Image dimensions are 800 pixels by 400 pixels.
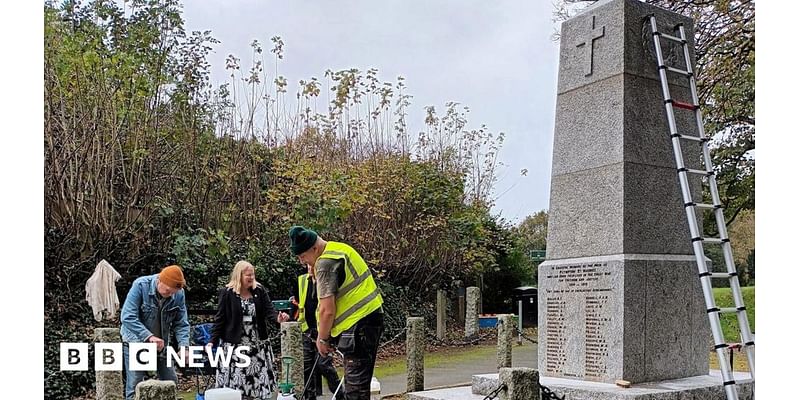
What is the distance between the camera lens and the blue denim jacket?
6.23 m

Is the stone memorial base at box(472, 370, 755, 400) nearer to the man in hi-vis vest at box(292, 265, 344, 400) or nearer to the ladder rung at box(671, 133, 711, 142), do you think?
the man in hi-vis vest at box(292, 265, 344, 400)

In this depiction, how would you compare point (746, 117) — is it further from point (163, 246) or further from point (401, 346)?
point (163, 246)

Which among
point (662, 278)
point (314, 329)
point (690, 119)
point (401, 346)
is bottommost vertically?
point (401, 346)

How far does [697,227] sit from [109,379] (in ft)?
15.4

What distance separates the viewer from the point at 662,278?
6.09 m

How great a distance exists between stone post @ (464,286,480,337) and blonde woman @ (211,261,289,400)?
9.03 m

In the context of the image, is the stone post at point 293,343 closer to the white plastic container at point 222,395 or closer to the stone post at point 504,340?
the white plastic container at point 222,395

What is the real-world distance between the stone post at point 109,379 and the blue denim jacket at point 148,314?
0.34ft

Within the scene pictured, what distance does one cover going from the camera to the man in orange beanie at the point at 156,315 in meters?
6.23

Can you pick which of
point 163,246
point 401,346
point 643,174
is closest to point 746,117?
point 401,346

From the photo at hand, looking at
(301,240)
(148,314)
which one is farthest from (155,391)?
(148,314)

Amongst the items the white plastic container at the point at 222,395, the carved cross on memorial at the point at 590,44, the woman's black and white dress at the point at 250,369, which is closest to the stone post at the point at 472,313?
the woman's black and white dress at the point at 250,369

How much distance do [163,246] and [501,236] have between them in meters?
8.06

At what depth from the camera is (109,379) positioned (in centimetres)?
643
